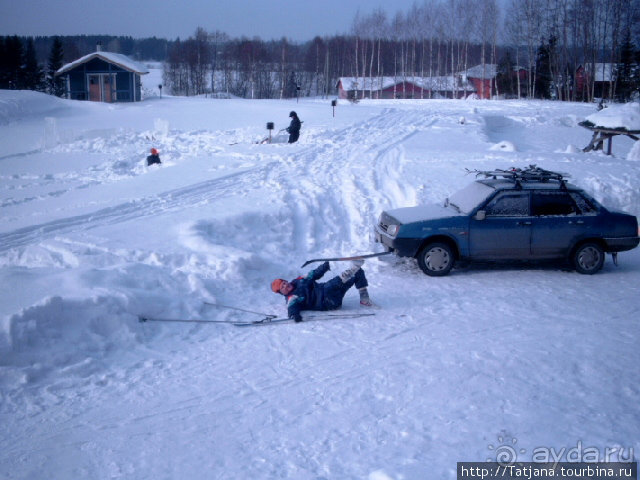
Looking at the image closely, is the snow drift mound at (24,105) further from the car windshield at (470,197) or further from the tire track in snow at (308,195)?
the car windshield at (470,197)

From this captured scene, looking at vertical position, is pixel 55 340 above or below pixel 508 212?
below

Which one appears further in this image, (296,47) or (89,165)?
(296,47)

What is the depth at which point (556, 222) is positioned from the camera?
10117 millimetres

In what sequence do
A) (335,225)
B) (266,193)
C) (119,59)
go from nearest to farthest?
(335,225)
(266,193)
(119,59)

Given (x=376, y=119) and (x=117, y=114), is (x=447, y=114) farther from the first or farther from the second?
(x=117, y=114)

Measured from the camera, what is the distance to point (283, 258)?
1058 centimetres

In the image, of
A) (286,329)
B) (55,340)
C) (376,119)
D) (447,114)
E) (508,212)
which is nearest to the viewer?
(55,340)

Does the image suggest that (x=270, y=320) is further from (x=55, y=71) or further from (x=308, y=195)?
(x=55, y=71)

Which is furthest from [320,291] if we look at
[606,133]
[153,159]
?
[606,133]

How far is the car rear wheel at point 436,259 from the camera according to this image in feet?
32.6

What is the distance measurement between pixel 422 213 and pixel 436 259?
0.93 metres

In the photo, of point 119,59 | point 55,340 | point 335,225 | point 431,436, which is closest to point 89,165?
point 335,225

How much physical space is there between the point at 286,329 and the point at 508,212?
4.74 metres

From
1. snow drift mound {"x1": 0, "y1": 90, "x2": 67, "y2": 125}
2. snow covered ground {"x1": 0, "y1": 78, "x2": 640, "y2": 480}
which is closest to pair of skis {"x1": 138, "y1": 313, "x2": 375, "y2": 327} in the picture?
snow covered ground {"x1": 0, "y1": 78, "x2": 640, "y2": 480}
